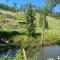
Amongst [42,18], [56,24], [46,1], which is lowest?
[56,24]

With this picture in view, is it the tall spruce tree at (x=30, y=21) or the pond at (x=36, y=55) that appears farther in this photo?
the tall spruce tree at (x=30, y=21)

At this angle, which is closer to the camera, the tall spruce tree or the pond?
the pond

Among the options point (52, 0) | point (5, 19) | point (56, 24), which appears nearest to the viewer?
point (52, 0)

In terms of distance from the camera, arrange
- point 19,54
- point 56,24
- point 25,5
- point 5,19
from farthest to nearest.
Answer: point 56,24 → point 5,19 → point 25,5 → point 19,54

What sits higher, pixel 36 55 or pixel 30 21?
pixel 36 55

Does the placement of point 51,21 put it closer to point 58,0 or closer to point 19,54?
point 58,0

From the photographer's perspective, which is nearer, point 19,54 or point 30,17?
point 19,54

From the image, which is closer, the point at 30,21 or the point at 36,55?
the point at 36,55

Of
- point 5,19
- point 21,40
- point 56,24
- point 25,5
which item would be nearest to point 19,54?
point 21,40

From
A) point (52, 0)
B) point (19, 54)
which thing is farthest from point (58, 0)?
point (19, 54)

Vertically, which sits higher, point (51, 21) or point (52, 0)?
point (52, 0)

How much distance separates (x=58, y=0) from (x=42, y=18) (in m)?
3.57

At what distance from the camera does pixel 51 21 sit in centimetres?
7219

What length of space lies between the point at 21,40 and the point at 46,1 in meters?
7.06
